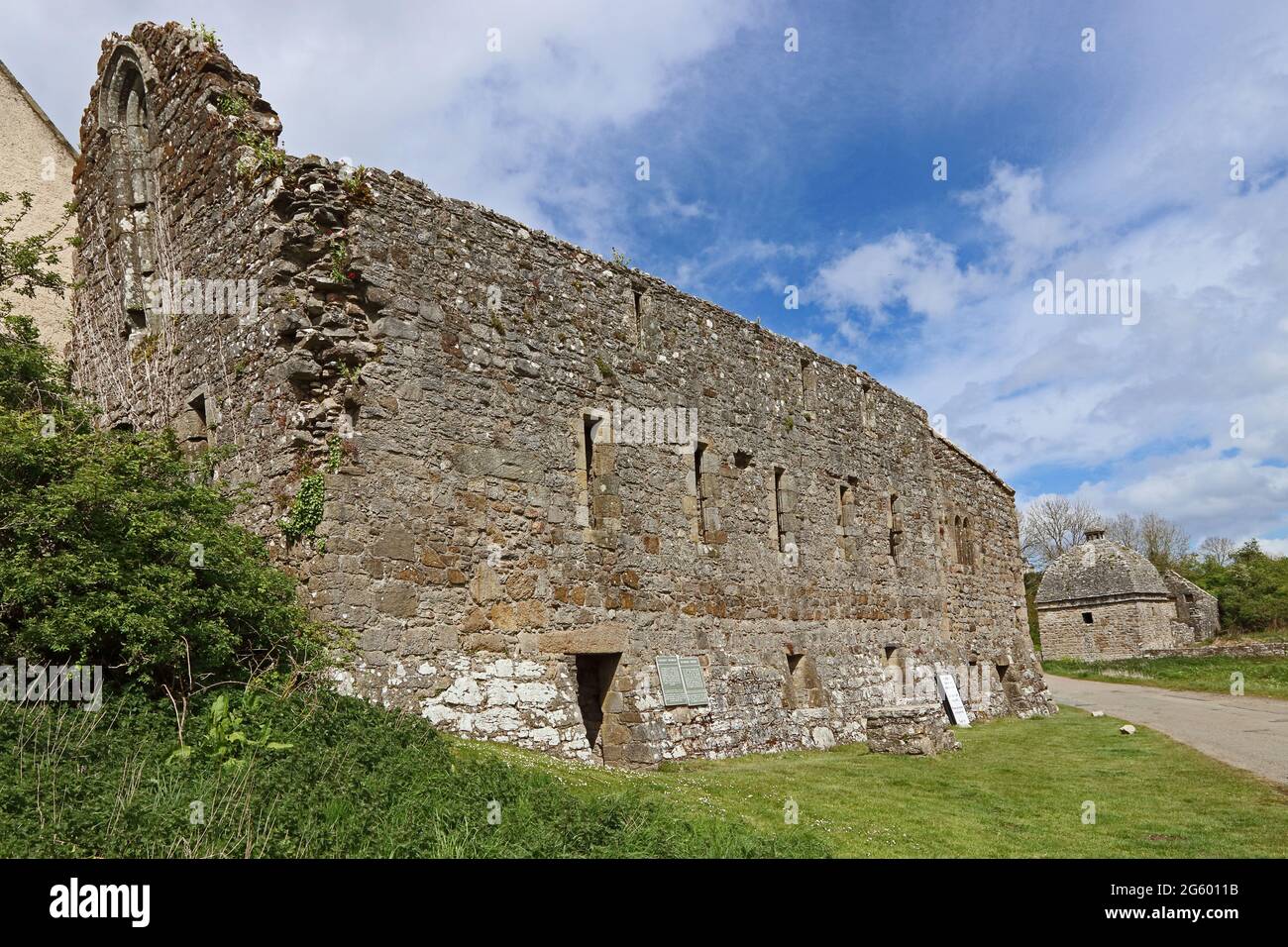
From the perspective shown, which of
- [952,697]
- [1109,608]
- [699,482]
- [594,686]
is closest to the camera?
[594,686]

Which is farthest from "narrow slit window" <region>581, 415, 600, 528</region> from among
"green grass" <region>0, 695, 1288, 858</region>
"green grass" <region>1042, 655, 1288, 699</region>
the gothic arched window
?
"green grass" <region>1042, 655, 1288, 699</region>

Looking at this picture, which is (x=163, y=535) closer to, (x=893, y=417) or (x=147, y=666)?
(x=147, y=666)

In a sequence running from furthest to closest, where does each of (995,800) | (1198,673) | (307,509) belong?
(1198,673), (995,800), (307,509)

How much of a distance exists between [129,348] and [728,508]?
8741 mm

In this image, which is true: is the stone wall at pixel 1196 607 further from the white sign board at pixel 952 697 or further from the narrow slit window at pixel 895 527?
the narrow slit window at pixel 895 527

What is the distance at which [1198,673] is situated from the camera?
3469 centimetres

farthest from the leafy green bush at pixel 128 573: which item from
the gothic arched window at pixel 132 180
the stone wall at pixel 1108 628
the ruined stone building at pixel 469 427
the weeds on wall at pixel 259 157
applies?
the stone wall at pixel 1108 628

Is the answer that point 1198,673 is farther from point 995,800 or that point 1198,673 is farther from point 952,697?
point 995,800

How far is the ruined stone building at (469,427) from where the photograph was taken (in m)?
10.2

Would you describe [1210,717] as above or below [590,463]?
below

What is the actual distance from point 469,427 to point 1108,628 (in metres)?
43.4

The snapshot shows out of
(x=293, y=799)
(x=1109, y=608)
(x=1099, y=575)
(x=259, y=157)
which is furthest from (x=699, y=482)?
(x=1099, y=575)

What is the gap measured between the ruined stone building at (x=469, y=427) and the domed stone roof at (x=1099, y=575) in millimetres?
33839
